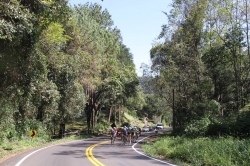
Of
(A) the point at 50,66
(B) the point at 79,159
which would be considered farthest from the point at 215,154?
(A) the point at 50,66

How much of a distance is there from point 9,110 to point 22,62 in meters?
6.79

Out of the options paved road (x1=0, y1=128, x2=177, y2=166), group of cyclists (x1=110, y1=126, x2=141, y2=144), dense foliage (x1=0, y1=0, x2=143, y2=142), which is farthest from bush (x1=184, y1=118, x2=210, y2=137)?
dense foliage (x1=0, y1=0, x2=143, y2=142)

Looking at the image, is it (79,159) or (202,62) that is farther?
(202,62)

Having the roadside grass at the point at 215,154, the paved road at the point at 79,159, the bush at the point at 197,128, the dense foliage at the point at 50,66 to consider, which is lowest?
the paved road at the point at 79,159

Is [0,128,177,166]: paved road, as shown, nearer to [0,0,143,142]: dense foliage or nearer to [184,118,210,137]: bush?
[0,0,143,142]: dense foliage

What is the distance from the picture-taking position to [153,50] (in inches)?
1438

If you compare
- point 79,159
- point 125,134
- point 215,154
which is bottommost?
point 79,159

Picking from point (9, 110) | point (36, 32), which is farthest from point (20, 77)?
point (9, 110)

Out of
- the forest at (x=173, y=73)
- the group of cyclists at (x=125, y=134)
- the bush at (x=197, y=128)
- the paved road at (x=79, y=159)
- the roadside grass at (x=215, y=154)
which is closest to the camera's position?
the roadside grass at (x=215, y=154)

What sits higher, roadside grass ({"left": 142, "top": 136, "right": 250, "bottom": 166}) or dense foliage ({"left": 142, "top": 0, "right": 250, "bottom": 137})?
dense foliage ({"left": 142, "top": 0, "right": 250, "bottom": 137})

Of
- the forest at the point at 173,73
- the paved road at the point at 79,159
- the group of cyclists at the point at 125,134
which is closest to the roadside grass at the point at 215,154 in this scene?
the paved road at the point at 79,159

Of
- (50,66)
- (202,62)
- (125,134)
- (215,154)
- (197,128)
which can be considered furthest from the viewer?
(202,62)

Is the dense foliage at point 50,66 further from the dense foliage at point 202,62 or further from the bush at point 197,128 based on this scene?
the bush at point 197,128

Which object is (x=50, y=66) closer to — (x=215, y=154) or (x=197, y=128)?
(x=197, y=128)
